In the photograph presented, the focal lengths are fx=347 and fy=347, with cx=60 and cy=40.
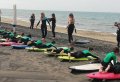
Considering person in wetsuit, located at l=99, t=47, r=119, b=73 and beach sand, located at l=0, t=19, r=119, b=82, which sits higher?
person in wetsuit, located at l=99, t=47, r=119, b=73

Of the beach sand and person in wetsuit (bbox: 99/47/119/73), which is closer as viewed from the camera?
the beach sand

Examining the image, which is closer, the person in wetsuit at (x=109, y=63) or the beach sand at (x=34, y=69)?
the beach sand at (x=34, y=69)

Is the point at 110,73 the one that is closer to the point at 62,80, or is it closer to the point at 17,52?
the point at 62,80

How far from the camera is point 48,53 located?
16938mm

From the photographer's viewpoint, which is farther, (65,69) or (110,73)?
(65,69)

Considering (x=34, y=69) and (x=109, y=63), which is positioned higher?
(x=109, y=63)

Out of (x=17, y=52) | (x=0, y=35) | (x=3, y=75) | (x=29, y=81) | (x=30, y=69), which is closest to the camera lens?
(x=29, y=81)

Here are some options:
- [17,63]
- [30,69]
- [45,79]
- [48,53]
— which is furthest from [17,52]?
[45,79]

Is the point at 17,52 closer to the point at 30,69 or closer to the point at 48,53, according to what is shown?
the point at 48,53

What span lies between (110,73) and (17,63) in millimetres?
4533

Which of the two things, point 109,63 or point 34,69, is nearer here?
point 109,63

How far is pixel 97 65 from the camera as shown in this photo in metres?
13.6

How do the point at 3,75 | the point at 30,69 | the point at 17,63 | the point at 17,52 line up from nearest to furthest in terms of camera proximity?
the point at 3,75, the point at 30,69, the point at 17,63, the point at 17,52

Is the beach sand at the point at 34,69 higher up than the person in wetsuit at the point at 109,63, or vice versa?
the person in wetsuit at the point at 109,63
